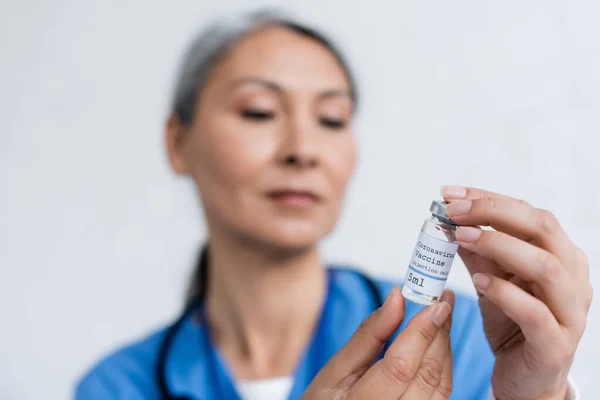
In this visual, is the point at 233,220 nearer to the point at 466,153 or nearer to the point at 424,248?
the point at 424,248

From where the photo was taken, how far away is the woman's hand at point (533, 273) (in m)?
0.56

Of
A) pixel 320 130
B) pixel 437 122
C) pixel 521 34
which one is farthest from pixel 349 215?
pixel 521 34

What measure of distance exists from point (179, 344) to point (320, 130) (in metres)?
0.48

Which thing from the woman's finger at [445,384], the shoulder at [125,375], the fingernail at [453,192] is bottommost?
the shoulder at [125,375]

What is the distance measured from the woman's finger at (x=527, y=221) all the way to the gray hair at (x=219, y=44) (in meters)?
0.60

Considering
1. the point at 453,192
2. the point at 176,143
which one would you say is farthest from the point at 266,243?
the point at 453,192

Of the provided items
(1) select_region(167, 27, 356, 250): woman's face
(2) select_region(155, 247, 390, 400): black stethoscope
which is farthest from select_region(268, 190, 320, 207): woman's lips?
(2) select_region(155, 247, 390, 400): black stethoscope

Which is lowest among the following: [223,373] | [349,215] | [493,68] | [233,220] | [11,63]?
[223,373]

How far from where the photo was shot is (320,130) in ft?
3.30

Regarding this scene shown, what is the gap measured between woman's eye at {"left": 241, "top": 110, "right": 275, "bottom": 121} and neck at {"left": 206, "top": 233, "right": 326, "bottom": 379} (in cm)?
23

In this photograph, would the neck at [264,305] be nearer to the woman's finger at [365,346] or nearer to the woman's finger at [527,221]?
the woman's finger at [365,346]

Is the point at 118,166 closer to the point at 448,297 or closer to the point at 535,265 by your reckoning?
the point at 448,297

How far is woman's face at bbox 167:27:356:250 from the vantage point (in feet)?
3.13

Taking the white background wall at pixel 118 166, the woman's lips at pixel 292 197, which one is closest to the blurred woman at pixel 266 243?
the woman's lips at pixel 292 197
